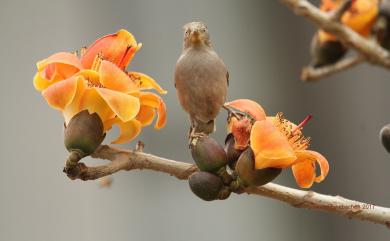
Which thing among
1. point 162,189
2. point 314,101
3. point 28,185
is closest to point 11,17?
point 28,185

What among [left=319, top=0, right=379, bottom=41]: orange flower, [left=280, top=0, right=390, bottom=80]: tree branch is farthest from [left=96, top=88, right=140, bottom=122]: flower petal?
[left=319, top=0, right=379, bottom=41]: orange flower

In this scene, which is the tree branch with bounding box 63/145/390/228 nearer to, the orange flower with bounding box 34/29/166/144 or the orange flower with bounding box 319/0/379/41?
the orange flower with bounding box 34/29/166/144

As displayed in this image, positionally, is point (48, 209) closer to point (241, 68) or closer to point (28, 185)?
point (28, 185)

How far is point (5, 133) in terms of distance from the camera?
392 centimetres

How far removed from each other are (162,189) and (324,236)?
116cm

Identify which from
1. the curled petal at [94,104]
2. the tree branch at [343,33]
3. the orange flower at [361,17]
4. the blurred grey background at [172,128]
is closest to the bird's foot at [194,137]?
the curled petal at [94,104]

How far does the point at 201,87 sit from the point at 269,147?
12cm

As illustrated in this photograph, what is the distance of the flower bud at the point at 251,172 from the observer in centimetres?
93

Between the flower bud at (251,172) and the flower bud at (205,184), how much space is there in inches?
1.3

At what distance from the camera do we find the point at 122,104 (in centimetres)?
92

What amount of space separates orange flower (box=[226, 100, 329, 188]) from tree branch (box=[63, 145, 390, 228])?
0.10ft

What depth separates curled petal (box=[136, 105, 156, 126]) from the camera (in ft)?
3.30

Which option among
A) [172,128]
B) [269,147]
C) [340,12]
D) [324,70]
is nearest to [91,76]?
[269,147]

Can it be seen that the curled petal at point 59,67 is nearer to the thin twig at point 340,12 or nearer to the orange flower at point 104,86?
the orange flower at point 104,86
